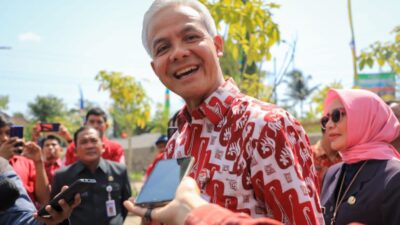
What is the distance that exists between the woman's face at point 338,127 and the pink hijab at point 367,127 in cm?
3

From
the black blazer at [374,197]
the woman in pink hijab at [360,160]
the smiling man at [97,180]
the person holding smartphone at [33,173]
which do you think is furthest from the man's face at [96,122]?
the black blazer at [374,197]

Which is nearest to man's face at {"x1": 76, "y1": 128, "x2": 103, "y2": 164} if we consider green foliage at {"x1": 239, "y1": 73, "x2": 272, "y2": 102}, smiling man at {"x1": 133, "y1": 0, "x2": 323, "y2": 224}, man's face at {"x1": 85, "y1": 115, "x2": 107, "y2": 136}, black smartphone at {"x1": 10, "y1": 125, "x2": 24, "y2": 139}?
black smartphone at {"x1": 10, "y1": 125, "x2": 24, "y2": 139}

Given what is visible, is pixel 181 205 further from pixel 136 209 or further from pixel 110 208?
pixel 110 208

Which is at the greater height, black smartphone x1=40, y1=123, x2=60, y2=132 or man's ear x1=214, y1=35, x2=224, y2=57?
man's ear x1=214, y1=35, x2=224, y2=57

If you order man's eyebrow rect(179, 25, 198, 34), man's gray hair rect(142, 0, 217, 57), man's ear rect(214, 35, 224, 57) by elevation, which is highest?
man's gray hair rect(142, 0, 217, 57)

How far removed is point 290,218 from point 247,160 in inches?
9.5

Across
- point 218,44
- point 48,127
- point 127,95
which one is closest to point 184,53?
point 218,44

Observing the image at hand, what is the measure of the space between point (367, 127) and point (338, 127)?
165 mm

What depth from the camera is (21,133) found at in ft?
14.3

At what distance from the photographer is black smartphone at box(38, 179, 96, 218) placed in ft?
6.63

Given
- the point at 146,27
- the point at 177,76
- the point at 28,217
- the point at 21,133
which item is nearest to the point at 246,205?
the point at 177,76

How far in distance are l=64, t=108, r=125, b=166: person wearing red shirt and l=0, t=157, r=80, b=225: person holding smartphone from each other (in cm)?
376

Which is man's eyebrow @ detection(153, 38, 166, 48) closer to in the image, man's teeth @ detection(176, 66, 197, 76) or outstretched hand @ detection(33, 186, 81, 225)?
man's teeth @ detection(176, 66, 197, 76)

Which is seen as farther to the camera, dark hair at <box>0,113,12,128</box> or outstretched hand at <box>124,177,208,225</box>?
dark hair at <box>0,113,12,128</box>
